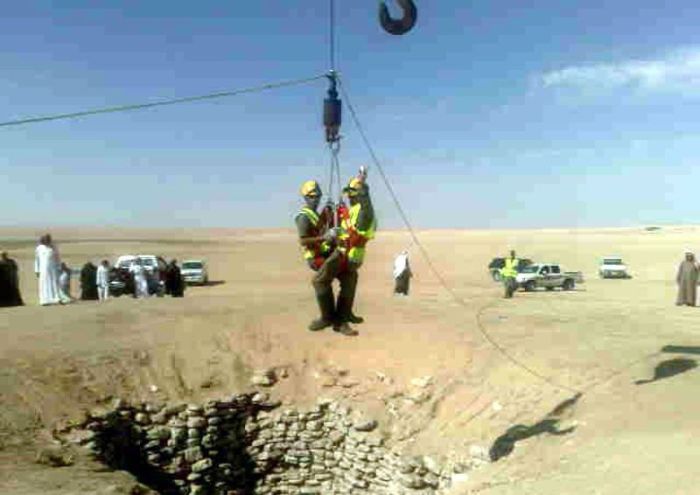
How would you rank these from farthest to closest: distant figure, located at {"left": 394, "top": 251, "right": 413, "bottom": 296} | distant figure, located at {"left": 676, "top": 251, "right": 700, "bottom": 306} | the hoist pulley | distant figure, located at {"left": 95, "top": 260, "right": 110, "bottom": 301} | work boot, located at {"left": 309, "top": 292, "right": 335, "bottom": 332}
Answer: distant figure, located at {"left": 394, "top": 251, "right": 413, "bottom": 296} → distant figure, located at {"left": 95, "top": 260, "right": 110, "bottom": 301} → distant figure, located at {"left": 676, "top": 251, "right": 700, "bottom": 306} → work boot, located at {"left": 309, "top": 292, "right": 335, "bottom": 332} → the hoist pulley

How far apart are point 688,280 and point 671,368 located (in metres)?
11.8

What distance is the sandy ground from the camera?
25.3 feet

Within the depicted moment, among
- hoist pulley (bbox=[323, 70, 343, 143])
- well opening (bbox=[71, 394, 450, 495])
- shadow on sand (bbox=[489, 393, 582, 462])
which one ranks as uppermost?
hoist pulley (bbox=[323, 70, 343, 143])

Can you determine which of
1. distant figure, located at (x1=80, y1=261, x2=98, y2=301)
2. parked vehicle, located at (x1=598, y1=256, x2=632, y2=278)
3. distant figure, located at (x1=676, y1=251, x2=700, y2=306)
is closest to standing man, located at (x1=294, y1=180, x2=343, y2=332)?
distant figure, located at (x1=80, y1=261, x2=98, y2=301)

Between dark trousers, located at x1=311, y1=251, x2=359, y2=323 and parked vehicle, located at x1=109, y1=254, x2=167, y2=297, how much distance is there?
14.2 metres

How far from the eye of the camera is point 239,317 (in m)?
14.9

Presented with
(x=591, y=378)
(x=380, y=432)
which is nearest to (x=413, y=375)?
(x=380, y=432)

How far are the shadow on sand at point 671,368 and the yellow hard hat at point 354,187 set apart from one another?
14.9 ft

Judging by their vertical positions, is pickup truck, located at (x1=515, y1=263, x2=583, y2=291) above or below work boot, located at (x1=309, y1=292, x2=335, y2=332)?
below

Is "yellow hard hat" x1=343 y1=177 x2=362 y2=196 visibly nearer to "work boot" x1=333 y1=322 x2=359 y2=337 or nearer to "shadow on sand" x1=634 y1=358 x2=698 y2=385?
"work boot" x1=333 y1=322 x2=359 y2=337

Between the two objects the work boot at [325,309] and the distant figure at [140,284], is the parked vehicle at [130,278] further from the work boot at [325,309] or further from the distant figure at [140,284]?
the work boot at [325,309]

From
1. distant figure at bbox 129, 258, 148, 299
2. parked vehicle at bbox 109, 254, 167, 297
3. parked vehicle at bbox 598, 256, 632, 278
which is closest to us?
distant figure at bbox 129, 258, 148, 299

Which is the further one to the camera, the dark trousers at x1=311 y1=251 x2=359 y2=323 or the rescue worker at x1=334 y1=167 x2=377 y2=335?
the dark trousers at x1=311 y1=251 x2=359 y2=323

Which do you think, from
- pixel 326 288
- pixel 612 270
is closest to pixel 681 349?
pixel 326 288
